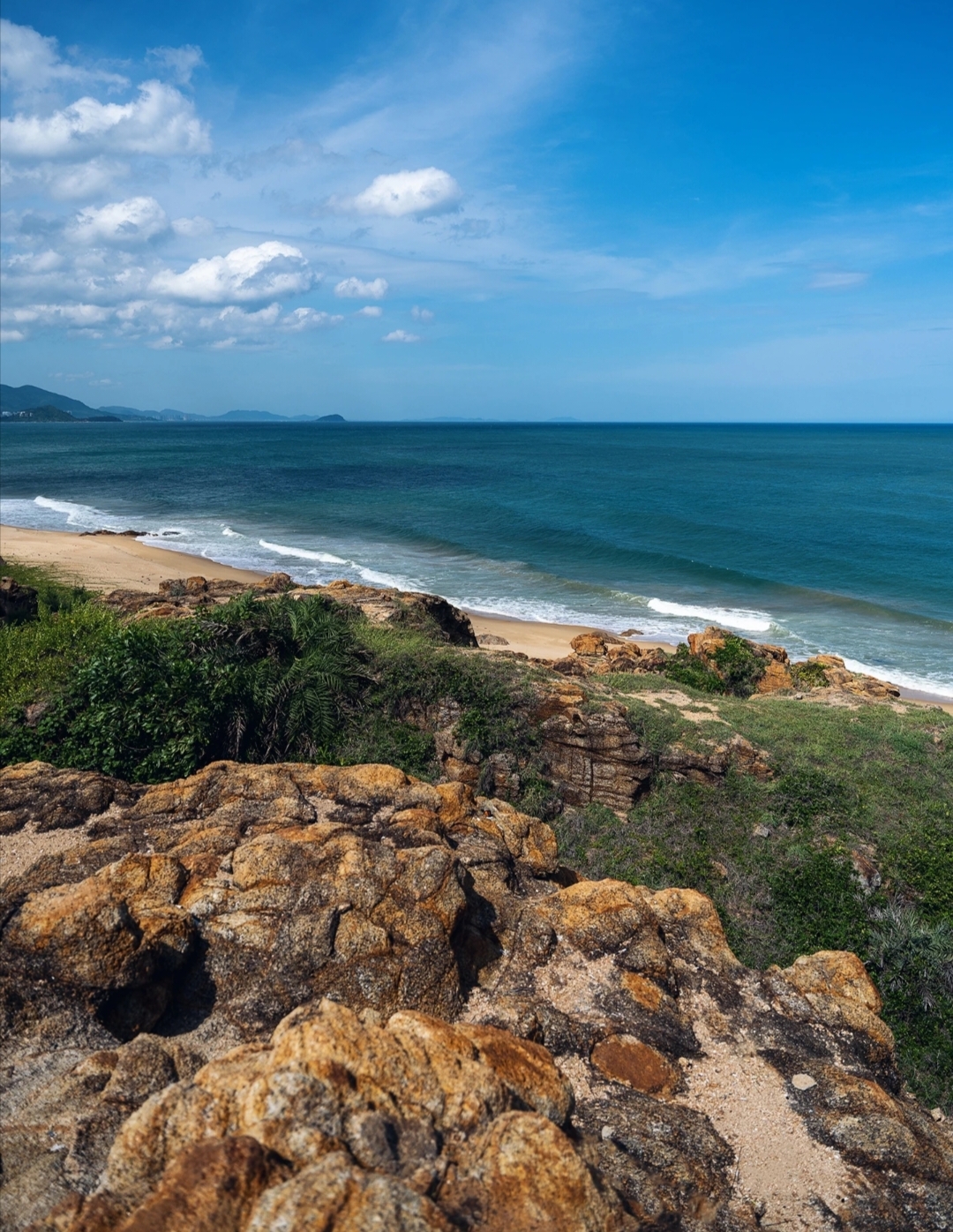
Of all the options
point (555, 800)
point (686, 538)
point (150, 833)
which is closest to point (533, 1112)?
point (150, 833)

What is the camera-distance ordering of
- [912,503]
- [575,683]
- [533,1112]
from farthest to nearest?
[912,503], [575,683], [533,1112]

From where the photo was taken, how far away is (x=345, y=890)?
7.37 meters

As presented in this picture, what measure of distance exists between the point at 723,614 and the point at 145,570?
28.3 m

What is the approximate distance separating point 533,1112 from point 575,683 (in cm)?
1137

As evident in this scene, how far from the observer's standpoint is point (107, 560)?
131 ft

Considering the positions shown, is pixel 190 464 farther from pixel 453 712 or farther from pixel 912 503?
pixel 453 712

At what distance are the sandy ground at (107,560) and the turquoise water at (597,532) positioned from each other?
2932mm

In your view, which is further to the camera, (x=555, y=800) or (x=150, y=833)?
(x=555, y=800)

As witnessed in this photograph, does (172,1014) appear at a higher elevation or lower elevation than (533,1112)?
lower

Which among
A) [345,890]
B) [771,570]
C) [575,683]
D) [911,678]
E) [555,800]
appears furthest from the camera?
[771,570]

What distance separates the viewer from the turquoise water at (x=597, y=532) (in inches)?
1469

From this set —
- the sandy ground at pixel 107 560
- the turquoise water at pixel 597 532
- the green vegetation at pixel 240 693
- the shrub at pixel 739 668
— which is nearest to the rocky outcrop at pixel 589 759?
the green vegetation at pixel 240 693

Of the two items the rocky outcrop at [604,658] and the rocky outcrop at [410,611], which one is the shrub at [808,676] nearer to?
the rocky outcrop at [604,658]

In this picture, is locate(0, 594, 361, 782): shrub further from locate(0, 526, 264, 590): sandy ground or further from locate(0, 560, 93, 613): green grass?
locate(0, 526, 264, 590): sandy ground
